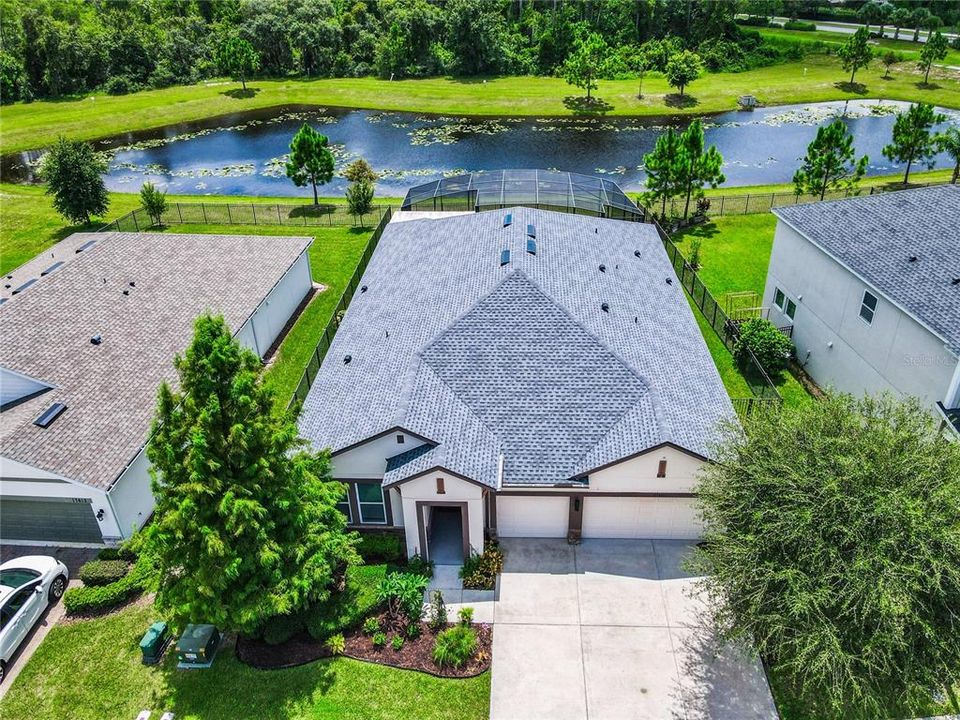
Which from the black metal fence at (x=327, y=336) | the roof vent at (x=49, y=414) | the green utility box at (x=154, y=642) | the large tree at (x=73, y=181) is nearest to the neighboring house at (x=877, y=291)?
the black metal fence at (x=327, y=336)

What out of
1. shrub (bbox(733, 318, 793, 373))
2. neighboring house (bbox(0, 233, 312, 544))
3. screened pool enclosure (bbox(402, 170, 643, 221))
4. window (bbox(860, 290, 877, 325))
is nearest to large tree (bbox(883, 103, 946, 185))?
screened pool enclosure (bbox(402, 170, 643, 221))

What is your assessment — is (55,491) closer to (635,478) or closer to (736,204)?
(635,478)

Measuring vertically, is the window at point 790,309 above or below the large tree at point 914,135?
below

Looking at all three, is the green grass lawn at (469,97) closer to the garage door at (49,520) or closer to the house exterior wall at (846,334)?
the house exterior wall at (846,334)

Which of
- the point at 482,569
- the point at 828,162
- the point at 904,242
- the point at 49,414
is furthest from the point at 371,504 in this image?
the point at 828,162

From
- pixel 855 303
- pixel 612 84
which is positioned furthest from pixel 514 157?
pixel 855 303

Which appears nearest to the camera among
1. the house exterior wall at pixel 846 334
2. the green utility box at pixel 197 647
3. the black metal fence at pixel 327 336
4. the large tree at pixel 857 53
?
the green utility box at pixel 197 647

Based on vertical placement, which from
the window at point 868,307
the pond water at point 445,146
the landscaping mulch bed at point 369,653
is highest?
the window at point 868,307
